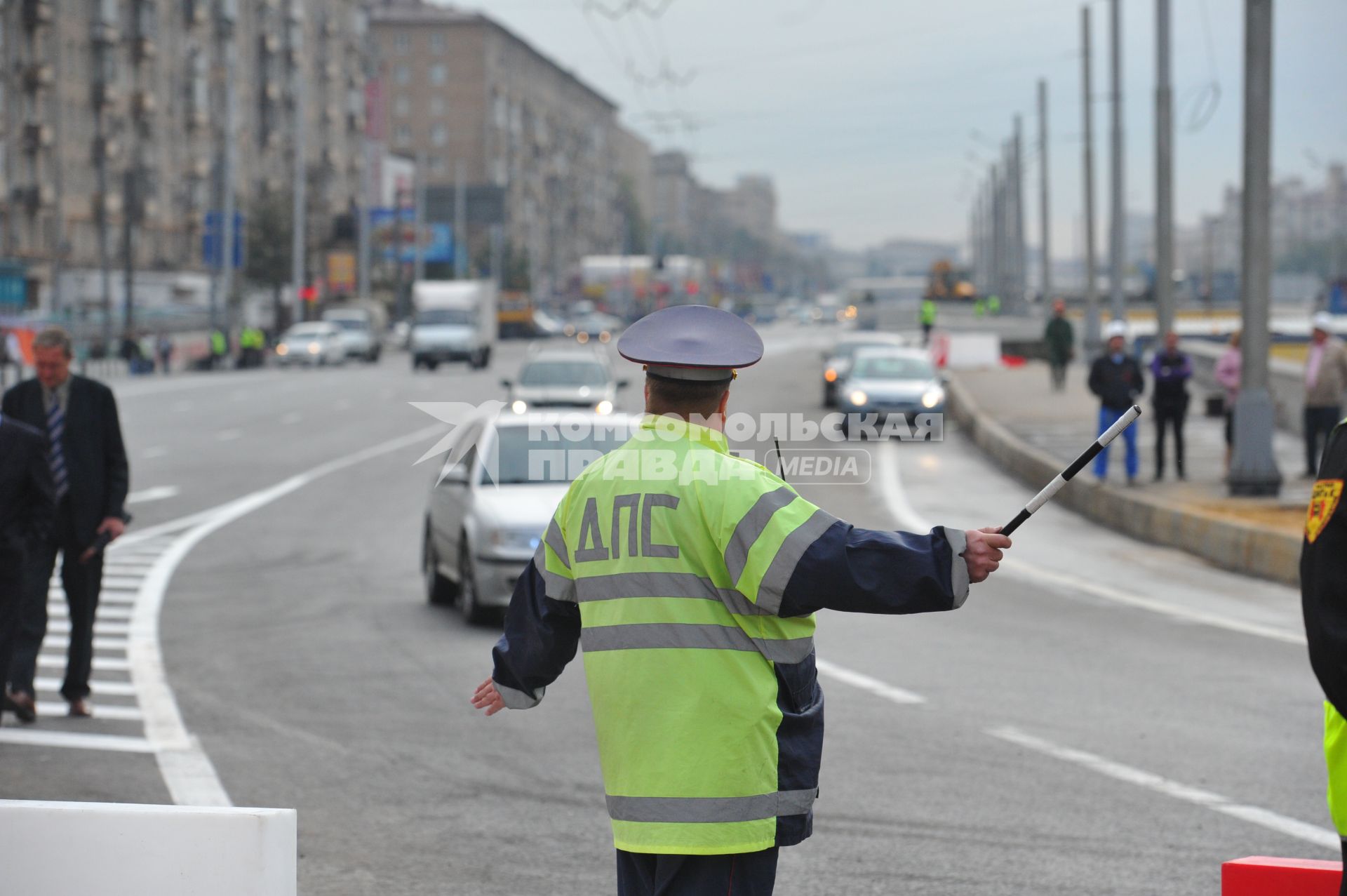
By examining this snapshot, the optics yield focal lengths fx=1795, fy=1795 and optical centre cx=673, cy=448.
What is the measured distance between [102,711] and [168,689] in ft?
2.36

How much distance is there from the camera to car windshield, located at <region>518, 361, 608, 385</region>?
1094 inches

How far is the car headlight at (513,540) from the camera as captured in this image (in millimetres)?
12125

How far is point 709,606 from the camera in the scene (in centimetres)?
346

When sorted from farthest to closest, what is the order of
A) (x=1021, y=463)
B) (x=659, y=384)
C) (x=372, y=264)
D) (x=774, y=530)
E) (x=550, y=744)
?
(x=372, y=264)
(x=1021, y=463)
(x=550, y=744)
(x=659, y=384)
(x=774, y=530)

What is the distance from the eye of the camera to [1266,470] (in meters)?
19.0

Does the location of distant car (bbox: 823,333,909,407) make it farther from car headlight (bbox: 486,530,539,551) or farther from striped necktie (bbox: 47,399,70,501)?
striped necktie (bbox: 47,399,70,501)

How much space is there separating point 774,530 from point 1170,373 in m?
17.9

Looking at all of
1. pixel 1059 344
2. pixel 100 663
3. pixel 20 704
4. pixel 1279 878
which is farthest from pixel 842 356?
pixel 1279 878

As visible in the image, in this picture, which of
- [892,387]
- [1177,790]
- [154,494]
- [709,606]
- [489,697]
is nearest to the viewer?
[709,606]

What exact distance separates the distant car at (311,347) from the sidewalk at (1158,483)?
32.2m

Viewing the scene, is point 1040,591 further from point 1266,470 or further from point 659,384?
point 659,384

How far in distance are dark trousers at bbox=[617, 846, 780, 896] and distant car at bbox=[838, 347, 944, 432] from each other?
28270 millimetres

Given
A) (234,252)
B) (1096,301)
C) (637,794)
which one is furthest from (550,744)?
(234,252)

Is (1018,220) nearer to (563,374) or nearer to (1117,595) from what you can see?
(563,374)
